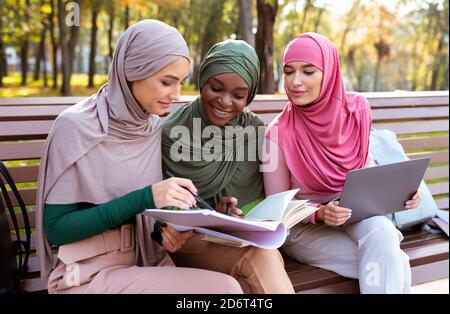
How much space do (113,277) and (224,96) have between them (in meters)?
0.90

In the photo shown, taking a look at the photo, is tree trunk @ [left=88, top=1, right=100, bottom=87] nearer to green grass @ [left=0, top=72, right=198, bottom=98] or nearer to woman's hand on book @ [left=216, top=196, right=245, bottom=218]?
green grass @ [left=0, top=72, right=198, bottom=98]

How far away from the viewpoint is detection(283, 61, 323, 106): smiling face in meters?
2.51

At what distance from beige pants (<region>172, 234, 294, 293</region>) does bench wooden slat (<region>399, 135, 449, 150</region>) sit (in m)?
2.02

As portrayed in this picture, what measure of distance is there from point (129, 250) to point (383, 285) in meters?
1.06

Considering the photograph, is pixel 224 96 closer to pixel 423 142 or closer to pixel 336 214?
pixel 336 214

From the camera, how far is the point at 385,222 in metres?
2.36

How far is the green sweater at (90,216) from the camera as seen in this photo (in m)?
1.80

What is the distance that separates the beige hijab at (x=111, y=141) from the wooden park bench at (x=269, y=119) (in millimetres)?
583

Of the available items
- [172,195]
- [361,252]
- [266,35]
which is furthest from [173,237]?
[266,35]

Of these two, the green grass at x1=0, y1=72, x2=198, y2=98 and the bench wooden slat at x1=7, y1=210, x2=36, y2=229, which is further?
the green grass at x1=0, y1=72, x2=198, y2=98

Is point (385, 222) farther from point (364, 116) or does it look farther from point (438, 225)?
point (438, 225)

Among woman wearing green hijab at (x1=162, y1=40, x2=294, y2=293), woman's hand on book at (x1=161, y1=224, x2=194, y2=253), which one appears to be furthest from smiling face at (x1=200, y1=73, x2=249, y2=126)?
woman's hand on book at (x1=161, y1=224, x2=194, y2=253)
